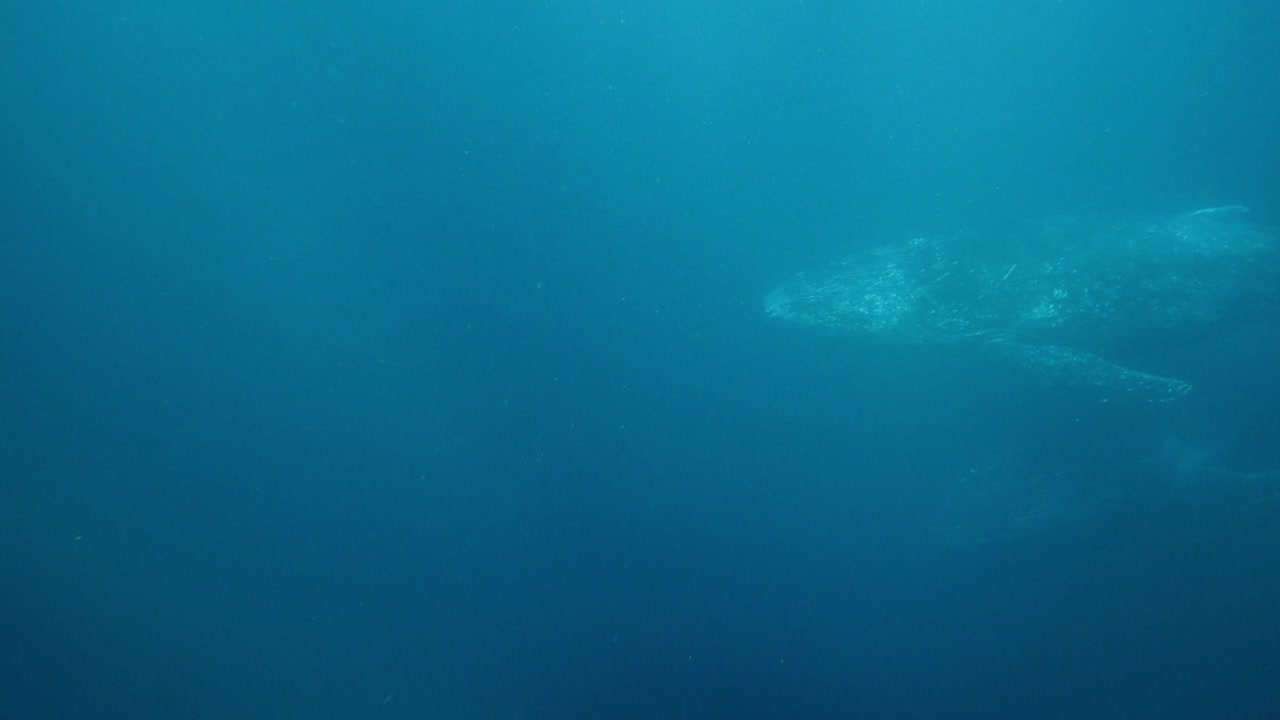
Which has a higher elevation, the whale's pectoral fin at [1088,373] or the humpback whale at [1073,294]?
the humpback whale at [1073,294]

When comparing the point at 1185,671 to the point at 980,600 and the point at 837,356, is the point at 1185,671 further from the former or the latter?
the point at 837,356

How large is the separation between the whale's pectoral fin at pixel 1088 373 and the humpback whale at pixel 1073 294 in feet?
0.04

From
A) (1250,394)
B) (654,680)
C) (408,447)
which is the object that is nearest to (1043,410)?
(1250,394)

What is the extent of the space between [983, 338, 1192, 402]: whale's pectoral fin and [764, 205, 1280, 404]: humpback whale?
11mm

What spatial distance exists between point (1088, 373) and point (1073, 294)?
121cm

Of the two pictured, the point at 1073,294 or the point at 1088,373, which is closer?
the point at 1088,373

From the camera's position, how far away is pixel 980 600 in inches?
256

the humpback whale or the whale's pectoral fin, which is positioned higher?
the humpback whale

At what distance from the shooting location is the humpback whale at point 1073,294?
26.2 feet

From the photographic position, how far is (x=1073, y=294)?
8555 mm

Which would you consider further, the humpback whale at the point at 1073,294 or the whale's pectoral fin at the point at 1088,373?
the humpback whale at the point at 1073,294

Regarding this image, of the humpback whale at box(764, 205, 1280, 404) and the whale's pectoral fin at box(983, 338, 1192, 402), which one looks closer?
the whale's pectoral fin at box(983, 338, 1192, 402)

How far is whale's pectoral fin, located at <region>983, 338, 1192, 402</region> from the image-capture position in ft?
24.9

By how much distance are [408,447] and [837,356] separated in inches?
190
